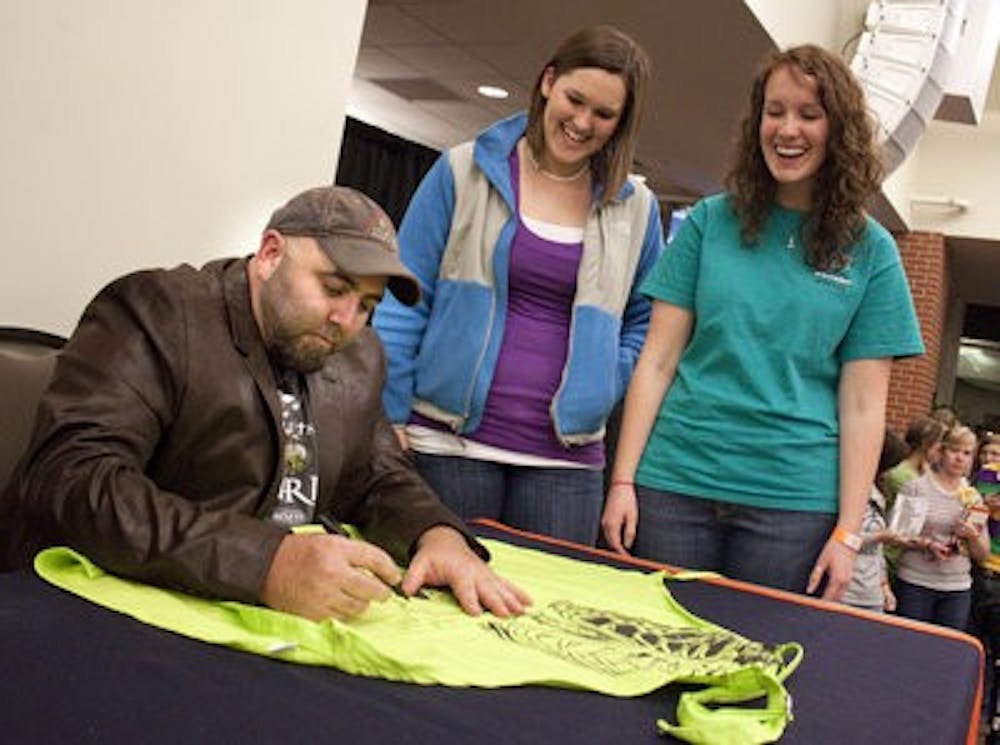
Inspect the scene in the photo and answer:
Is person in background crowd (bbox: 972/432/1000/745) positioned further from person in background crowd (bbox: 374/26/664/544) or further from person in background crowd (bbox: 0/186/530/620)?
person in background crowd (bbox: 0/186/530/620)

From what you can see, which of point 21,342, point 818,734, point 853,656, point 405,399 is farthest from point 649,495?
point 21,342

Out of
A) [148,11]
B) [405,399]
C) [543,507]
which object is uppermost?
[148,11]

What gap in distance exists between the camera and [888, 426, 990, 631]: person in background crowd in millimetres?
3879

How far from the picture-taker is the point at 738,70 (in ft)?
15.6

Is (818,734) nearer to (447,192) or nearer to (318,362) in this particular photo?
(318,362)

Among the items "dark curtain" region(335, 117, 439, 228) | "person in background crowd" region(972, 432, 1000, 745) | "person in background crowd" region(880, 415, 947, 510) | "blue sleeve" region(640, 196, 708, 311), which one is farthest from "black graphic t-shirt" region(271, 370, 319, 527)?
"dark curtain" region(335, 117, 439, 228)

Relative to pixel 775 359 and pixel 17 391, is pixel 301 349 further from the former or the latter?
pixel 775 359

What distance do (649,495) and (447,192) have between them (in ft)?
2.07

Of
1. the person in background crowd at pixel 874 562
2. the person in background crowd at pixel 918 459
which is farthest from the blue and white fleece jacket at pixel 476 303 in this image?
the person in background crowd at pixel 918 459

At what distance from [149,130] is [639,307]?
0.93 meters

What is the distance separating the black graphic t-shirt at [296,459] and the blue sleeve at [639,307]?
2.56 ft

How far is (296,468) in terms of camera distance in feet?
3.99

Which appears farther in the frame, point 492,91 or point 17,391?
point 492,91

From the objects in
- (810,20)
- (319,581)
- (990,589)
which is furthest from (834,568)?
(810,20)
